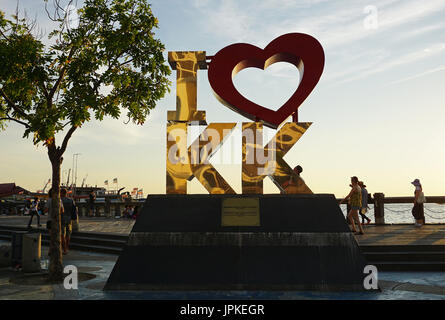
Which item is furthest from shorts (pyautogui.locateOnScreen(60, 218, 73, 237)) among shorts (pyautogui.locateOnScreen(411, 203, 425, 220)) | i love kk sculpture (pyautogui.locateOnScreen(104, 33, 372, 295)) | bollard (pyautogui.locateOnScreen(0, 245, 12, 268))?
shorts (pyautogui.locateOnScreen(411, 203, 425, 220))

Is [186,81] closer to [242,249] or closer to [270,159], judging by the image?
[270,159]

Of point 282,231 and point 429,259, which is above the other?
point 282,231

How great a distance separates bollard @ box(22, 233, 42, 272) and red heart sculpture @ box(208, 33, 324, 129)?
20.7ft

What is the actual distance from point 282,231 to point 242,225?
915 millimetres

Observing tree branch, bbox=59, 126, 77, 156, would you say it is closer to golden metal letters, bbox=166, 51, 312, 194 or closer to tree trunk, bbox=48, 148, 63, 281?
tree trunk, bbox=48, 148, 63, 281

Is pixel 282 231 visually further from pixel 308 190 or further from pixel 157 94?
pixel 157 94

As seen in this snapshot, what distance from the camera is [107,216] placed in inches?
1219

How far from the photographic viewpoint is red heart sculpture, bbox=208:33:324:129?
10.0m

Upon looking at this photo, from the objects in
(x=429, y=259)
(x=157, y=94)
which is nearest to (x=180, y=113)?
(x=157, y=94)

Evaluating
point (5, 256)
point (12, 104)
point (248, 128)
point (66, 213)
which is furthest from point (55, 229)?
point (248, 128)

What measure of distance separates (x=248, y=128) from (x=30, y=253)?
6704 mm

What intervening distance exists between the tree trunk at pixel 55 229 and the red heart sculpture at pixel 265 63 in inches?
175

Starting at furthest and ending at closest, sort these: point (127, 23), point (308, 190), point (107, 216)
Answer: point (107, 216), point (308, 190), point (127, 23)

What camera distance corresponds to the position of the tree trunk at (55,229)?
8.78 meters
